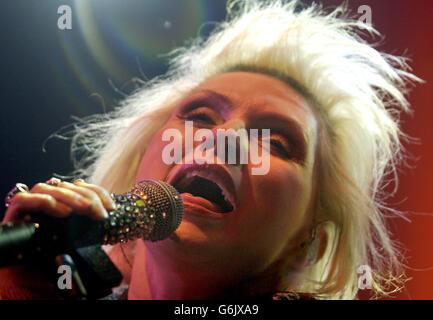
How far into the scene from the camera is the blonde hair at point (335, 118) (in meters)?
1.59

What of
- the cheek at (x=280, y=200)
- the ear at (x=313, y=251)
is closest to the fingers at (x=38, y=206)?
the cheek at (x=280, y=200)

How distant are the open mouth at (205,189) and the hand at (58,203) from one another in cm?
49

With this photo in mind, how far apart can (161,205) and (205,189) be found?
453 millimetres

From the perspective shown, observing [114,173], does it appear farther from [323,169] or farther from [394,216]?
[394,216]

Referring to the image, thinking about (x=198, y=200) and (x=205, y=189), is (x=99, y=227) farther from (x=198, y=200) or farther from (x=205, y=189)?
(x=205, y=189)

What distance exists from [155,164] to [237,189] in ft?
0.96

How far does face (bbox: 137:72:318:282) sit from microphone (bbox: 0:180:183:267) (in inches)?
9.8

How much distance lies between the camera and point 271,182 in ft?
4.25

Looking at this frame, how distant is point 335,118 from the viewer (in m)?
1.64

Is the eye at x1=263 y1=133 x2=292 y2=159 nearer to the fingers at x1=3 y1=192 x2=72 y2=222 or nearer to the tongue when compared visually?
the tongue

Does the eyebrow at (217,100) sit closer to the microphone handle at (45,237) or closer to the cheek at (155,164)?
the cheek at (155,164)

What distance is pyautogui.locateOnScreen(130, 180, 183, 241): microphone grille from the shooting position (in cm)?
92

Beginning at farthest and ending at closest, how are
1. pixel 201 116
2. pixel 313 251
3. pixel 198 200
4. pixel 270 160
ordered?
pixel 313 251, pixel 201 116, pixel 270 160, pixel 198 200

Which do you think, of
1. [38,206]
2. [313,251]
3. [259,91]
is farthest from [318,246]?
[38,206]
